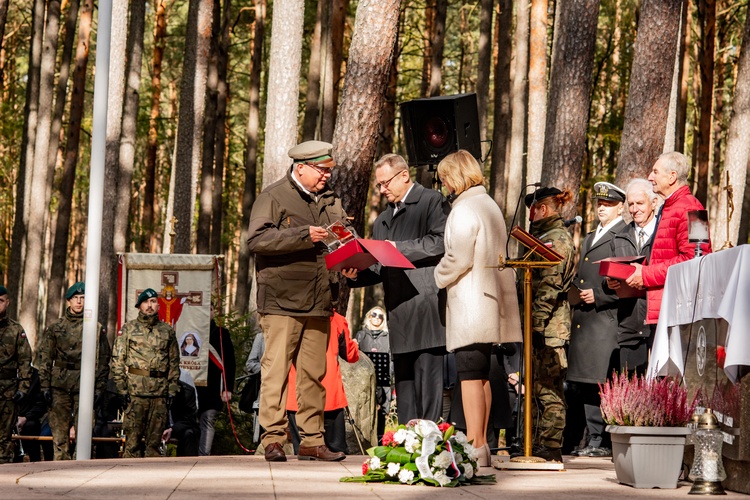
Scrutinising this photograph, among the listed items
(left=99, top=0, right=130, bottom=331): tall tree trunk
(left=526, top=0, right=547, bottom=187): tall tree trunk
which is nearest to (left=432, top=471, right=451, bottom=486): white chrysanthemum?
(left=526, top=0, right=547, bottom=187): tall tree trunk

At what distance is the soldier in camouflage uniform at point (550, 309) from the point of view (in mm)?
8484

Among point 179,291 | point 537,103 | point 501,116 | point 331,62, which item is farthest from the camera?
point 501,116

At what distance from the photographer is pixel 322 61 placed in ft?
81.9

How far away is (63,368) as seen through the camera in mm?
13109

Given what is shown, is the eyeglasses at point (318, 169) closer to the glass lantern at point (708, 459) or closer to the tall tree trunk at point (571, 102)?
the glass lantern at point (708, 459)

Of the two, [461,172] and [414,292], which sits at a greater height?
[461,172]

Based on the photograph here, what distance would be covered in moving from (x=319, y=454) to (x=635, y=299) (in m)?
3.04

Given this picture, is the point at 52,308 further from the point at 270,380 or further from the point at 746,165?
the point at 270,380

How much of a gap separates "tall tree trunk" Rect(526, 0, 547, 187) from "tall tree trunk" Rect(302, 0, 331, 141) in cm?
421

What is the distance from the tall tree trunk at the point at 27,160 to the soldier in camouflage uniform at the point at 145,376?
44.3 ft

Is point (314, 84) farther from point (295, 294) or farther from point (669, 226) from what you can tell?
point (669, 226)

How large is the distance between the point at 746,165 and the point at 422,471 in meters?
14.5

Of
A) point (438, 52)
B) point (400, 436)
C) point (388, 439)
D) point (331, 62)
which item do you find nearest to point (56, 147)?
point (331, 62)

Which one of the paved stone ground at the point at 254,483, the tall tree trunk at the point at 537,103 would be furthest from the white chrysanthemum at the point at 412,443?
the tall tree trunk at the point at 537,103
